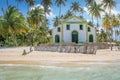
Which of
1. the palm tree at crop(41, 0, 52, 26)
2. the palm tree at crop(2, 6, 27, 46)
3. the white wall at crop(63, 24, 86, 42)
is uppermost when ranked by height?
the palm tree at crop(41, 0, 52, 26)

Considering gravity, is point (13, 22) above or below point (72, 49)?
above

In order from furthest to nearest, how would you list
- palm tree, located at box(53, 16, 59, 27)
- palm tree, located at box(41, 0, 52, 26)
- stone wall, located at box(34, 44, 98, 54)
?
palm tree, located at box(53, 16, 59, 27) < palm tree, located at box(41, 0, 52, 26) < stone wall, located at box(34, 44, 98, 54)

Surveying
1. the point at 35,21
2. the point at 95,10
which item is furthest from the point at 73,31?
the point at 95,10

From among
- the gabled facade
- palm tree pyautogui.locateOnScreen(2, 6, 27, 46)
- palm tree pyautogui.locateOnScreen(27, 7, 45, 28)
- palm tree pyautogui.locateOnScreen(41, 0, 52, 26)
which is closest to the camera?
the gabled facade

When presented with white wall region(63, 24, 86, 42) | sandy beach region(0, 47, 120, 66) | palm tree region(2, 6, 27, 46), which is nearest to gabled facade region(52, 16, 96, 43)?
white wall region(63, 24, 86, 42)

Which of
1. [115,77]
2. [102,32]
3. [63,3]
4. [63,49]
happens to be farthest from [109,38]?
[115,77]

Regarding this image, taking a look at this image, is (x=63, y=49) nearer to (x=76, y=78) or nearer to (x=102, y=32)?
(x=76, y=78)

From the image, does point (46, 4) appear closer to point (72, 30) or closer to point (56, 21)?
point (56, 21)

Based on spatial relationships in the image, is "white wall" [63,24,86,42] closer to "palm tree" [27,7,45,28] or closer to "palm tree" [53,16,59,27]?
"palm tree" [27,7,45,28]

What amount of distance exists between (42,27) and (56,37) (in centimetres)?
1540

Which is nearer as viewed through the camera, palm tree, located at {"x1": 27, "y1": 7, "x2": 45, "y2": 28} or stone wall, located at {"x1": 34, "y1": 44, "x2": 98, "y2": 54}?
stone wall, located at {"x1": 34, "y1": 44, "x2": 98, "y2": 54}

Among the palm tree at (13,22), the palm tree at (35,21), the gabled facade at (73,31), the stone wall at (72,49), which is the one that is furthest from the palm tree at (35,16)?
the stone wall at (72,49)

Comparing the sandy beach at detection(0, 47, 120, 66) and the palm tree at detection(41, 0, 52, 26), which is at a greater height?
the palm tree at detection(41, 0, 52, 26)

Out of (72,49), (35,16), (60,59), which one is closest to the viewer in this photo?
(60,59)
